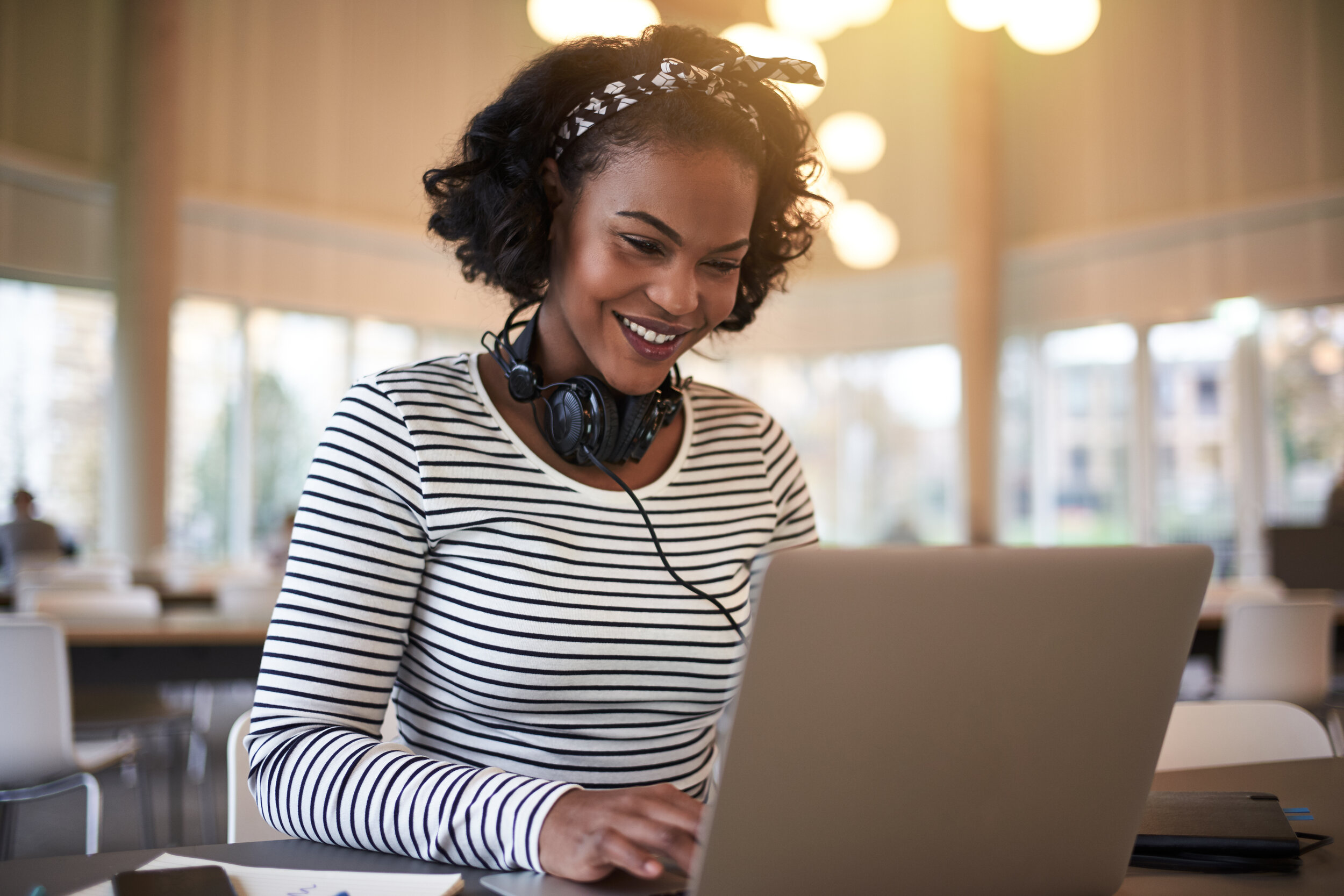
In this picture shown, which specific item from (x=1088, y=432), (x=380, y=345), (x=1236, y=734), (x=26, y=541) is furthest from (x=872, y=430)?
(x=1236, y=734)

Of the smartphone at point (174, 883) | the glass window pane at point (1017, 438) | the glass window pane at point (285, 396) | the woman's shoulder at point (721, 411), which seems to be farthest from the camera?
the glass window pane at point (1017, 438)

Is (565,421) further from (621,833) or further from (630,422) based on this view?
(621,833)

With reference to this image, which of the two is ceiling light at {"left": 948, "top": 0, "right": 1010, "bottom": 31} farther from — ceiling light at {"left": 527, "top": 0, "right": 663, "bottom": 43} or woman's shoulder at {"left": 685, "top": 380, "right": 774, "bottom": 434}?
woman's shoulder at {"left": 685, "top": 380, "right": 774, "bottom": 434}

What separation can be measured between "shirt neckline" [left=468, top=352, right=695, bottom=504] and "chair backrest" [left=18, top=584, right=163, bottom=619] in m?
2.48

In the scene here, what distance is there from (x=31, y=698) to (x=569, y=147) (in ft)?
6.34

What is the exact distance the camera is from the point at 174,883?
717 millimetres

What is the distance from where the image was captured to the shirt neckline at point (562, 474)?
1.10 metres

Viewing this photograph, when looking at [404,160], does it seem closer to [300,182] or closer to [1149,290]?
[300,182]

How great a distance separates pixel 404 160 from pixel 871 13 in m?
4.94

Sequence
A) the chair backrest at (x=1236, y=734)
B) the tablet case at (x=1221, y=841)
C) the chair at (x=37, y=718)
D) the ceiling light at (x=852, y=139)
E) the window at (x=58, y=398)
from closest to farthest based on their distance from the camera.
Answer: the tablet case at (x=1221, y=841), the chair backrest at (x=1236, y=734), the chair at (x=37, y=718), the ceiling light at (x=852, y=139), the window at (x=58, y=398)

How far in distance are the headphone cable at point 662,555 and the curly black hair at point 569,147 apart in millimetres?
254

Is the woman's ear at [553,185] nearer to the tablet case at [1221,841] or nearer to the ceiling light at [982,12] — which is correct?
the tablet case at [1221,841]

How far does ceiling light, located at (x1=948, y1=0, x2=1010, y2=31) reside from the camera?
11.5 ft

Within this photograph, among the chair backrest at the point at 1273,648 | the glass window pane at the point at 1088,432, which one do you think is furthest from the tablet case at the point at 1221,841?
the glass window pane at the point at 1088,432
